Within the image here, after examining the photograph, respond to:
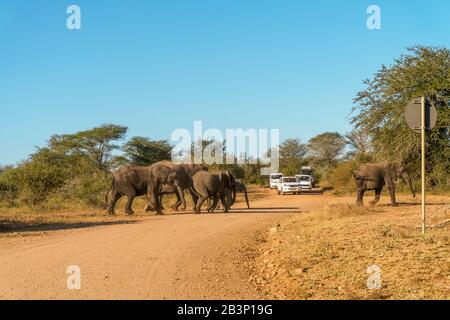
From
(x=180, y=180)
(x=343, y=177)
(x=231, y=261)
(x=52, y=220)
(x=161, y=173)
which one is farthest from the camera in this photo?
(x=343, y=177)

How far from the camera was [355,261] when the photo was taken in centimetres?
916

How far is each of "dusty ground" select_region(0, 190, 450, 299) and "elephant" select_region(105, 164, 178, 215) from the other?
8393mm

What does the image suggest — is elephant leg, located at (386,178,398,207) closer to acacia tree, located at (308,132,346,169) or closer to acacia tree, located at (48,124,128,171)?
acacia tree, located at (48,124,128,171)

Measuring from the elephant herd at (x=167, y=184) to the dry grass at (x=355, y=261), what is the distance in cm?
901

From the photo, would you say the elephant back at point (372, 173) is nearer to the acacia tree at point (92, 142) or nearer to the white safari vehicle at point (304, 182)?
the white safari vehicle at point (304, 182)

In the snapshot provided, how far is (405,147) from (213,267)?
21069mm

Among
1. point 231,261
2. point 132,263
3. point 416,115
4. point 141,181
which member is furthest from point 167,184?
point 132,263

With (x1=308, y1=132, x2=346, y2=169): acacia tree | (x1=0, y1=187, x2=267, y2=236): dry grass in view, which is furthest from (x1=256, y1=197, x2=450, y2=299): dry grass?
(x1=308, y1=132, x2=346, y2=169): acacia tree

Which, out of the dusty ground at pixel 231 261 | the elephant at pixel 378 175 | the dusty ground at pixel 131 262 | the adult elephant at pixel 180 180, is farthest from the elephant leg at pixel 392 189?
the dusty ground at pixel 131 262

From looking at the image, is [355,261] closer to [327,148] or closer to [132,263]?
[132,263]

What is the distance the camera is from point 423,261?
882cm

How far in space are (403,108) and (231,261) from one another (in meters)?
20.9

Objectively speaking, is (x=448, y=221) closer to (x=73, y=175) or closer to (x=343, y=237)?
(x=343, y=237)
